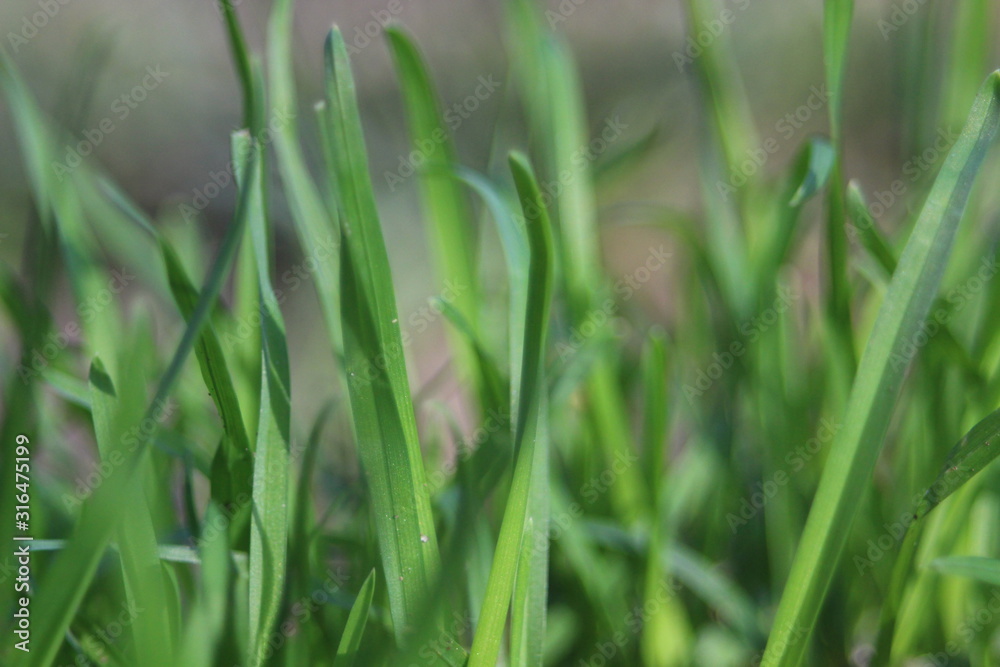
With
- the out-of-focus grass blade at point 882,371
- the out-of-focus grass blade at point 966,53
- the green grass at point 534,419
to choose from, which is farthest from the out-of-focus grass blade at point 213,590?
the out-of-focus grass blade at point 966,53

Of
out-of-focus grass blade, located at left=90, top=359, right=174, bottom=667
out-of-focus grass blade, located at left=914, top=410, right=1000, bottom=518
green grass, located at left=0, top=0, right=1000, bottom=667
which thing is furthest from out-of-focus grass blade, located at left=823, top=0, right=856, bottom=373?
out-of-focus grass blade, located at left=90, top=359, right=174, bottom=667

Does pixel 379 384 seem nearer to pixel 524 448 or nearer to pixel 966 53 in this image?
pixel 524 448

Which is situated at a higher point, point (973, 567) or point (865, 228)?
point (865, 228)

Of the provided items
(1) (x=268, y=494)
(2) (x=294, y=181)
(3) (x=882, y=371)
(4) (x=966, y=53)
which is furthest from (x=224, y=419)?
(4) (x=966, y=53)

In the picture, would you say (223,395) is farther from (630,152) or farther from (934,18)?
(934,18)

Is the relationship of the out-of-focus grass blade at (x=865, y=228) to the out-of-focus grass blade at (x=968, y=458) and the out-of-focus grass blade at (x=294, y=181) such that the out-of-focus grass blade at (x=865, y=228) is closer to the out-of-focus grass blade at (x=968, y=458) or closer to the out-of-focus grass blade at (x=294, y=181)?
the out-of-focus grass blade at (x=968, y=458)

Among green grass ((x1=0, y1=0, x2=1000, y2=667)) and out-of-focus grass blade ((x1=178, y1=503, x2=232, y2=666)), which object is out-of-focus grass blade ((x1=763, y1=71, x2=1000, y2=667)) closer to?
green grass ((x1=0, y1=0, x2=1000, y2=667))
